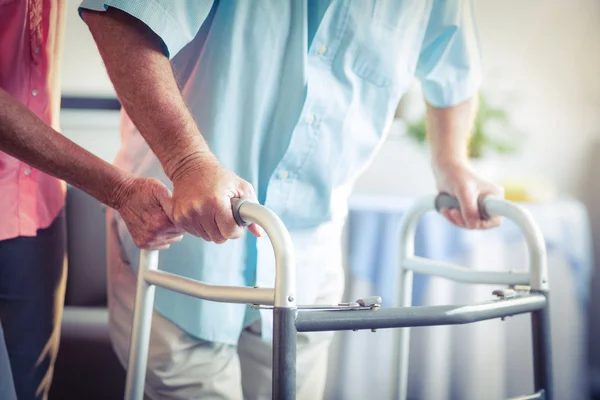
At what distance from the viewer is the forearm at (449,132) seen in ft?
2.95

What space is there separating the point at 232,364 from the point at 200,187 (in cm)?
31

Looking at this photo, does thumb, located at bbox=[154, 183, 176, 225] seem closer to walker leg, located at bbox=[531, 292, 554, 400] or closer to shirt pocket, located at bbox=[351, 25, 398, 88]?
shirt pocket, located at bbox=[351, 25, 398, 88]

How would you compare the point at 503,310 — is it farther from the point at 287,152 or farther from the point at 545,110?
the point at 545,110

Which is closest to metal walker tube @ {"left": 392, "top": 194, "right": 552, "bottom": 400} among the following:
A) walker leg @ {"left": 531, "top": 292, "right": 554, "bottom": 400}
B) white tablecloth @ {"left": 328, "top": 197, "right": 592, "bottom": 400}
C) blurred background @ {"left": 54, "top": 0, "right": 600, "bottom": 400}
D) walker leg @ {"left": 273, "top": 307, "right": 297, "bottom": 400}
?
walker leg @ {"left": 531, "top": 292, "right": 554, "bottom": 400}

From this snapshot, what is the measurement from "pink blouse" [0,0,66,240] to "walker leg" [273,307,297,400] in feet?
1.36

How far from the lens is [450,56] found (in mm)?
907

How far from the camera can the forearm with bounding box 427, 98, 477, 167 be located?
90 centimetres

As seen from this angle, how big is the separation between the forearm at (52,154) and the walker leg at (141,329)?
0.09 metres

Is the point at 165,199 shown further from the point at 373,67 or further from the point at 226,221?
the point at 373,67

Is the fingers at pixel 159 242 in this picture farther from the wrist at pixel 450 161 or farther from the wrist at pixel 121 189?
the wrist at pixel 450 161

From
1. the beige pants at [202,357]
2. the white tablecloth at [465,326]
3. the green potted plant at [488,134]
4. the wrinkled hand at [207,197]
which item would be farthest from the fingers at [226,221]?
the green potted plant at [488,134]

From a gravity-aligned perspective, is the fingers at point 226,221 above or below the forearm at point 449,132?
below

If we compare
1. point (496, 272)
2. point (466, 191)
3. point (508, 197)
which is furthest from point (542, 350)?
point (508, 197)

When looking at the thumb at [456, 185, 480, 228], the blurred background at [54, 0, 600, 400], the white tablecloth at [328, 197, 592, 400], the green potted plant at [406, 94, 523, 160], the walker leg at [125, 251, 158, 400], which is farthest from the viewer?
the green potted plant at [406, 94, 523, 160]
